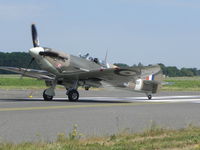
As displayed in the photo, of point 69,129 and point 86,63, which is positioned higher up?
point 86,63

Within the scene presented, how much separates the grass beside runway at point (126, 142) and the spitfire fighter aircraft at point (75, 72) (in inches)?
433

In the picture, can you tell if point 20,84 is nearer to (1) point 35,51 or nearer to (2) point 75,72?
(2) point 75,72

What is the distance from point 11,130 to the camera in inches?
398

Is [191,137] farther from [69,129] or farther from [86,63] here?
[86,63]

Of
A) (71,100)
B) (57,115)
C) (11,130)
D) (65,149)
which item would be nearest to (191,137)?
(65,149)

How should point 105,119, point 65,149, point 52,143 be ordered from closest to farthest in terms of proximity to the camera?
1. point 65,149
2. point 52,143
3. point 105,119

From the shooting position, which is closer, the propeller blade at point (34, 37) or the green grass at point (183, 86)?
the propeller blade at point (34, 37)

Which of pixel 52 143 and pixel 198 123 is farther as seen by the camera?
pixel 198 123

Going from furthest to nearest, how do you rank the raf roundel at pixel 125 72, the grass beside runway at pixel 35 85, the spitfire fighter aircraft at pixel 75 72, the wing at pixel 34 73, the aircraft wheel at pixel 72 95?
the grass beside runway at pixel 35 85 < the wing at pixel 34 73 < the aircraft wheel at pixel 72 95 < the spitfire fighter aircraft at pixel 75 72 < the raf roundel at pixel 125 72

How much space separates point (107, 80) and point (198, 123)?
10.8 metres

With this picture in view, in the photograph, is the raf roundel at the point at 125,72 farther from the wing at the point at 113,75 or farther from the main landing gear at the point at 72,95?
the main landing gear at the point at 72,95

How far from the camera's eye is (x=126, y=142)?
28.0 feet

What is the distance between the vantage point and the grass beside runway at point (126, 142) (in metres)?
7.83

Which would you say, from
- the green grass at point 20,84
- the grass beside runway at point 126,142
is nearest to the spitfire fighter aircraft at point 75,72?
the grass beside runway at point 126,142
